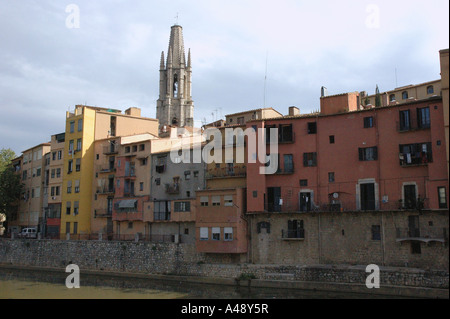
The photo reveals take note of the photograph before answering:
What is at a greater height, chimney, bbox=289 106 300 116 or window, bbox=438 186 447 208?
chimney, bbox=289 106 300 116

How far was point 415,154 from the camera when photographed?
35.5 metres

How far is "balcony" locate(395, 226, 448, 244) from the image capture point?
1294 inches

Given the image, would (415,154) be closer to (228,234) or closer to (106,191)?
(228,234)

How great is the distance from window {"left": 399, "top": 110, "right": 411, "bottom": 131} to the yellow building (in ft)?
119

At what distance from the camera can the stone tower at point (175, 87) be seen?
11200cm

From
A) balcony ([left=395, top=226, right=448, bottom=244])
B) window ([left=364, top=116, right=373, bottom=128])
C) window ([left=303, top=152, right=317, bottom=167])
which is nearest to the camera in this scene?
balcony ([left=395, top=226, right=448, bottom=244])

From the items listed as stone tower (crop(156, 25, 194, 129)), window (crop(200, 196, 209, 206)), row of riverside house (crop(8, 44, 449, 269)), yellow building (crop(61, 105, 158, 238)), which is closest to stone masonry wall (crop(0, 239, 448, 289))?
row of riverside house (crop(8, 44, 449, 269))

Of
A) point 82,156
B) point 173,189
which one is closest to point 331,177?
point 173,189

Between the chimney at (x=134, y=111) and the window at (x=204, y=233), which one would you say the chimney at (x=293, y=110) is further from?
the chimney at (x=134, y=111)

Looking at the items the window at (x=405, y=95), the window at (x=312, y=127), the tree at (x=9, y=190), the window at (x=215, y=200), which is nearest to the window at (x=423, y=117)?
the window at (x=312, y=127)

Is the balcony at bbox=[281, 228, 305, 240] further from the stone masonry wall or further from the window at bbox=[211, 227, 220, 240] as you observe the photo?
the window at bbox=[211, 227, 220, 240]

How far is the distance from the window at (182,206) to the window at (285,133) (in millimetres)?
11126

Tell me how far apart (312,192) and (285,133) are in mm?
5729
